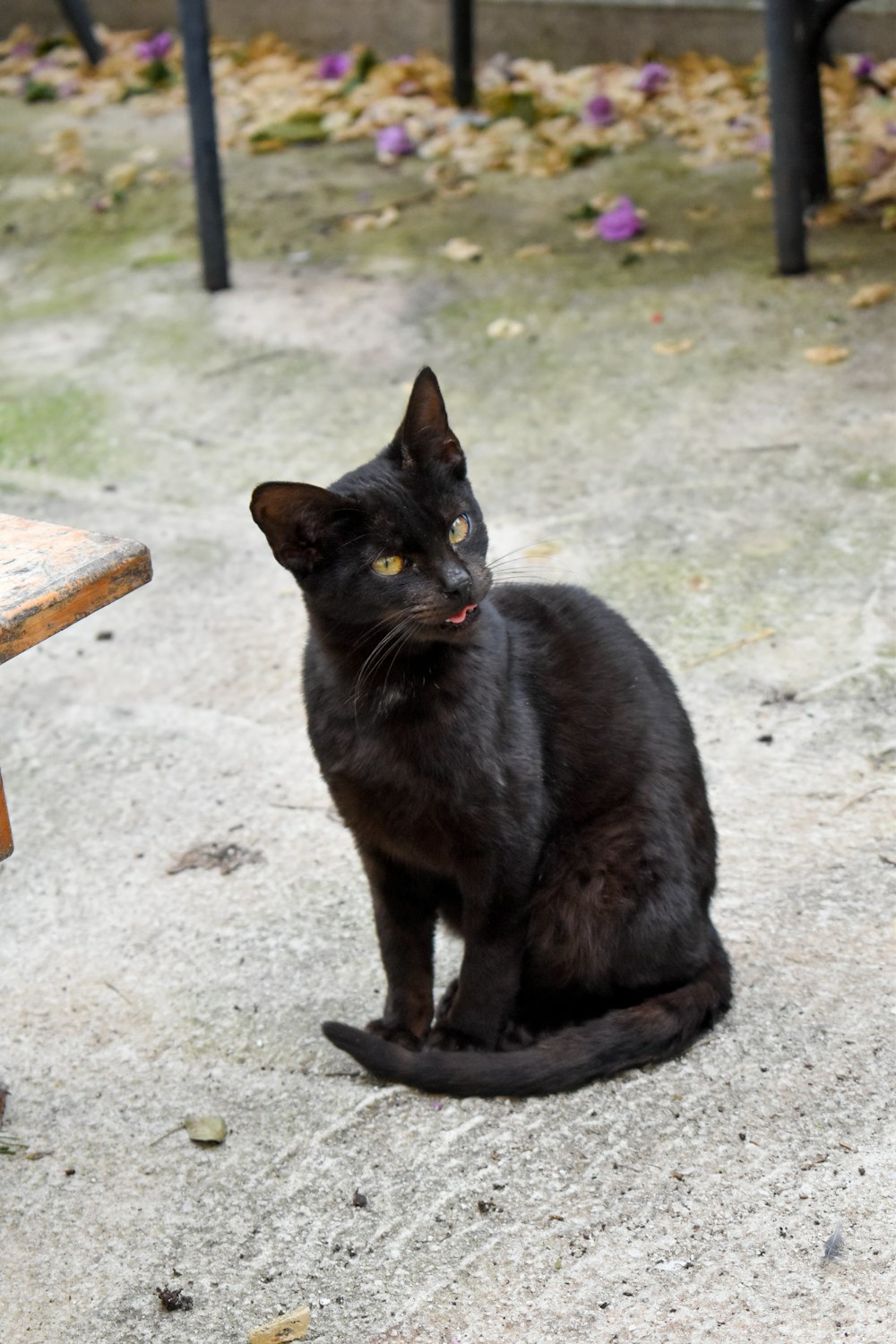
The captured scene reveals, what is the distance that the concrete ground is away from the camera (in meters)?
1.74

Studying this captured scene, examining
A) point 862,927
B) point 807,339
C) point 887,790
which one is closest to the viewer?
point 862,927

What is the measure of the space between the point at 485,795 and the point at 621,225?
10.2 feet

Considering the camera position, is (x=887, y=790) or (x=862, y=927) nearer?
(x=862, y=927)

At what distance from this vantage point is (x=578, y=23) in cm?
555

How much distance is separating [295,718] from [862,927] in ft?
4.05

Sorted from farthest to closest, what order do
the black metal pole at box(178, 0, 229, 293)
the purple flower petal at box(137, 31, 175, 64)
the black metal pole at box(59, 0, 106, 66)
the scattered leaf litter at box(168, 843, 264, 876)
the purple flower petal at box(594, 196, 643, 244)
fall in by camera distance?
→ the purple flower petal at box(137, 31, 175, 64) < the black metal pole at box(59, 0, 106, 66) < the purple flower petal at box(594, 196, 643, 244) < the black metal pole at box(178, 0, 229, 293) < the scattered leaf litter at box(168, 843, 264, 876)

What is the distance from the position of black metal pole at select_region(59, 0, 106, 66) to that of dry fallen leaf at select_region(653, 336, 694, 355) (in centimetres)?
384

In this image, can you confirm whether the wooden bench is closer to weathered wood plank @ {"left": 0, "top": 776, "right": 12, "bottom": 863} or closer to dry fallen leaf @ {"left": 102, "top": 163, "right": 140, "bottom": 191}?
weathered wood plank @ {"left": 0, "top": 776, "right": 12, "bottom": 863}

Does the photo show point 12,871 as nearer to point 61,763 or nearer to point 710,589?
point 61,763

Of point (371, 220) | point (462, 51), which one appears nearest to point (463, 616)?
point (371, 220)

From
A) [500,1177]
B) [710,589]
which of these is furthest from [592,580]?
[500,1177]

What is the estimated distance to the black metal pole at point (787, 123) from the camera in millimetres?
3818

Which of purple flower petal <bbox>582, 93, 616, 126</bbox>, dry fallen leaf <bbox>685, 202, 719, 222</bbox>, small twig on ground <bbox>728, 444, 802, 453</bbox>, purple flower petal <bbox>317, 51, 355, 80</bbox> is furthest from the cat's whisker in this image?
purple flower petal <bbox>317, 51, 355, 80</bbox>

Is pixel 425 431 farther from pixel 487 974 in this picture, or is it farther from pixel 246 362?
pixel 246 362
